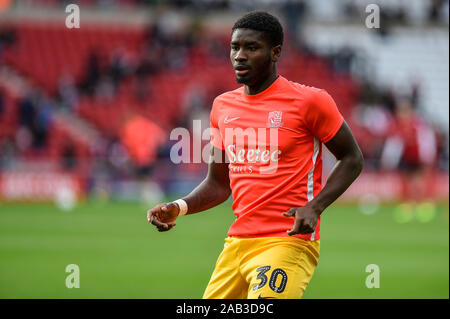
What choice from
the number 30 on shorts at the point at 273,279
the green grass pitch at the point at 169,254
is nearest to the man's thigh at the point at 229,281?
the number 30 on shorts at the point at 273,279

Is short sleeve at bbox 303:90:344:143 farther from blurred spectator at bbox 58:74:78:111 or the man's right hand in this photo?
blurred spectator at bbox 58:74:78:111

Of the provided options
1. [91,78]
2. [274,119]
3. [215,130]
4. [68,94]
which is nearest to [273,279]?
[274,119]

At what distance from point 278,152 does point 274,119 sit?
0.21m

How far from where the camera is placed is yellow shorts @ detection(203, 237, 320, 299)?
441 centimetres

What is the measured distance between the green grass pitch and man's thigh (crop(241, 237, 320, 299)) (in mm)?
4277

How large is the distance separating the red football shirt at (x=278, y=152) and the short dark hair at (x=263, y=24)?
0.30 m

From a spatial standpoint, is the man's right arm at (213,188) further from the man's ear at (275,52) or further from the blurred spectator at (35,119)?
the blurred spectator at (35,119)

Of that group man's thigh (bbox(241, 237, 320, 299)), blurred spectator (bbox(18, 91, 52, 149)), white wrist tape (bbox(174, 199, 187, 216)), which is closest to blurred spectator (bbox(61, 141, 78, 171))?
blurred spectator (bbox(18, 91, 52, 149))

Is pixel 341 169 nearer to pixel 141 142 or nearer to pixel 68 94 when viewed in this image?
pixel 141 142

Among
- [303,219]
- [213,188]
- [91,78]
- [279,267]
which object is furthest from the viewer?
[91,78]

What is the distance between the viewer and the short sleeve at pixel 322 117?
4617 mm

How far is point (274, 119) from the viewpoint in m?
4.73

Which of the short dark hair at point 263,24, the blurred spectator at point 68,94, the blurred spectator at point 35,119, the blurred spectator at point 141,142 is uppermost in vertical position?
the blurred spectator at point 68,94
